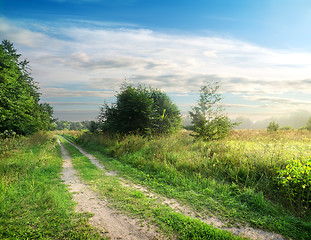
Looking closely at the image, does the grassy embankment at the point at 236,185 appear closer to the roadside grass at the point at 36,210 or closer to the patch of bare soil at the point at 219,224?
the patch of bare soil at the point at 219,224

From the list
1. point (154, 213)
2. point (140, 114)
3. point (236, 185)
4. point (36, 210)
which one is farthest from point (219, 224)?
point (140, 114)

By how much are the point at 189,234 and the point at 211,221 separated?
0.92 m

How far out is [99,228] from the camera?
4.07 m

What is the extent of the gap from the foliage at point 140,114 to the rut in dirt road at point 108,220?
11.6 m

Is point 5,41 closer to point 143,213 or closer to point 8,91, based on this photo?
point 8,91

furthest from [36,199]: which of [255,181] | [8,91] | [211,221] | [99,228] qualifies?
[8,91]

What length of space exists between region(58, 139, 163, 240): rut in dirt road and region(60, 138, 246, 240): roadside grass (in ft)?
0.79

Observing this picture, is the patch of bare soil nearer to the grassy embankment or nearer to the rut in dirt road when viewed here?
the grassy embankment

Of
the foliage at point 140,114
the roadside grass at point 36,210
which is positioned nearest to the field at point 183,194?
the roadside grass at point 36,210

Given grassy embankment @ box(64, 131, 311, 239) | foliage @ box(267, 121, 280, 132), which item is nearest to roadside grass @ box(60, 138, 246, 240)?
grassy embankment @ box(64, 131, 311, 239)

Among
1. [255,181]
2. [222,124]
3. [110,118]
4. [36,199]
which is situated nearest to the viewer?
[36,199]

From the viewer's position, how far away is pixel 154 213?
474cm

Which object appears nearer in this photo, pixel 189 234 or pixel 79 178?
pixel 189 234

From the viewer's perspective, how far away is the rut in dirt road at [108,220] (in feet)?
12.7
